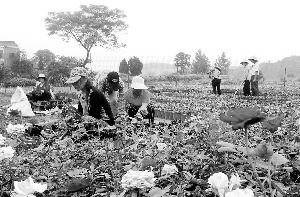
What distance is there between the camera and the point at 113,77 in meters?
5.41

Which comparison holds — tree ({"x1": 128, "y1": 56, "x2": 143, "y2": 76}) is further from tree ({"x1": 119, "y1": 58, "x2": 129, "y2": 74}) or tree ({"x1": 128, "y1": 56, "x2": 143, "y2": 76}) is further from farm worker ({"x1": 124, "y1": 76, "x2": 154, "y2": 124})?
farm worker ({"x1": 124, "y1": 76, "x2": 154, "y2": 124})

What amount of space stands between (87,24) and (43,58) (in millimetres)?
7747

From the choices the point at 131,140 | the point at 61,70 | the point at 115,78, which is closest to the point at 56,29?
the point at 61,70

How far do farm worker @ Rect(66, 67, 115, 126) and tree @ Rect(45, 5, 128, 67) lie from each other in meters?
35.4

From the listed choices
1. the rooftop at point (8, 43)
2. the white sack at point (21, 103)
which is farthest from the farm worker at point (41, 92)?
the rooftop at point (8, 43)

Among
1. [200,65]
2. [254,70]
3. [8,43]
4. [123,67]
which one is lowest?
[254,70]

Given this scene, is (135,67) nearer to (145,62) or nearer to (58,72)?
(145,62)

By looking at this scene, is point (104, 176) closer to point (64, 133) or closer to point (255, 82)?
point (64, 133)

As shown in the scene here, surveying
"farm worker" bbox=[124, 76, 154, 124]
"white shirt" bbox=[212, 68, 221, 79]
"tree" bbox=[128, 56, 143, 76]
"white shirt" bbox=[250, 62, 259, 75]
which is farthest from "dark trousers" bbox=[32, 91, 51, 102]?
"tree" bbox=[128, 56, 143, 76]

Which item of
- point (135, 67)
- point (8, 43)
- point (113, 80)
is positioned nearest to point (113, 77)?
point (113, 80)

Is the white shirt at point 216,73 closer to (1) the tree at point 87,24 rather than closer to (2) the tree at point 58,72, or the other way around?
(2) the tree at point 58,72

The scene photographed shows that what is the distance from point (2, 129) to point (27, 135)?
0.99m

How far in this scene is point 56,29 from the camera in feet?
131

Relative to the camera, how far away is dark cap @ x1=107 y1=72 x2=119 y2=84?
212 inches
